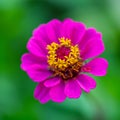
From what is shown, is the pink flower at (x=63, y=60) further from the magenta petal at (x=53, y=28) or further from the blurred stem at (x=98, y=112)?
the blurred stem at (x=98, y=112)

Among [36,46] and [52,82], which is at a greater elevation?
[36,46]

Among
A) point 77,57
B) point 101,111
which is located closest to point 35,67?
point 77,57

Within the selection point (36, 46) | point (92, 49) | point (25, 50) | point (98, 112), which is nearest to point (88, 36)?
point (92, 49)

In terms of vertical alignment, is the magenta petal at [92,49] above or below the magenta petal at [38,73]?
below

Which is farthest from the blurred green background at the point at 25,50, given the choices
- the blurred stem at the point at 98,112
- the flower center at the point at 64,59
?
the flower center at the point at 64,59

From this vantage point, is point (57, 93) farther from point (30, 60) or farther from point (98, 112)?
point (98, 112)

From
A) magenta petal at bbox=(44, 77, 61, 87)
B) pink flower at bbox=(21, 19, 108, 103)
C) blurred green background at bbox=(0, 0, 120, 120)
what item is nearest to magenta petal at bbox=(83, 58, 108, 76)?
pink flower at bbox=(21, 19, 108, 103)
